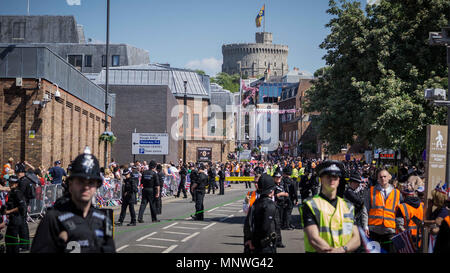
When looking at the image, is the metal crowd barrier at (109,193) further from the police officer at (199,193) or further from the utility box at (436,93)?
the utility box at (436,93)

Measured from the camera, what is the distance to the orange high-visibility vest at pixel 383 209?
1003 cm

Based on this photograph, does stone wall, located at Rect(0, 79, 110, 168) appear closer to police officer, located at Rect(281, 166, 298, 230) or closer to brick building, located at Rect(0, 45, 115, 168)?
brick building, located at Rect(0, 45, 115, 168)

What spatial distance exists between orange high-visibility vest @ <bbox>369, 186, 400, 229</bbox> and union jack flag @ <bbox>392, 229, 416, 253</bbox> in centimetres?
33

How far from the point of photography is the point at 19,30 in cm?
6406

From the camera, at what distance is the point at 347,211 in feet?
18.4

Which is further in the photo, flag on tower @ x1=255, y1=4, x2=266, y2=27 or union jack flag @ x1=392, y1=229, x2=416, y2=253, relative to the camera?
flag on tower @ x1=255, y1=4, x2=266, y2=27

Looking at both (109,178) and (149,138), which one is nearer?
(109,178)

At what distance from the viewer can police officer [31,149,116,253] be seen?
170 inches

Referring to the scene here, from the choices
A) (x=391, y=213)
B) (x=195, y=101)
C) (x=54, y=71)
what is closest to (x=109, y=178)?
(x=54, y=71)

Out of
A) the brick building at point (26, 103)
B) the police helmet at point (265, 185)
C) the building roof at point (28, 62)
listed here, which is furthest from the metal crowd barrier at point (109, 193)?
the police helmet at point (265, 185)

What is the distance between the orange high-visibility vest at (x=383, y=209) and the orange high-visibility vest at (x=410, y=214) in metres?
0.15

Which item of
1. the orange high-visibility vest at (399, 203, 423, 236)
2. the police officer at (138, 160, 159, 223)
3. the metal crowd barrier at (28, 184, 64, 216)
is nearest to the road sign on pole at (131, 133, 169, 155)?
the metal crowd barrier at (28, 184, 64, 216)
